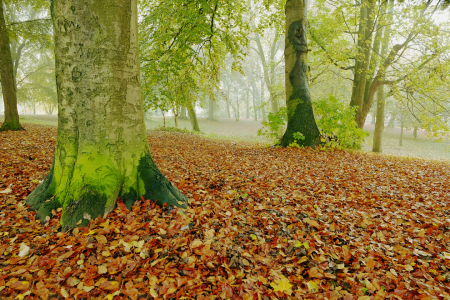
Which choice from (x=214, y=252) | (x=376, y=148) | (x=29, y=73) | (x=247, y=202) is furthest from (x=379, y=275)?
(x=29, y=73)

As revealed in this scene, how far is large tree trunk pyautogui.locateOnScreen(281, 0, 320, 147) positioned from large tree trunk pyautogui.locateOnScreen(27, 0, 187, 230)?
5.84 metres

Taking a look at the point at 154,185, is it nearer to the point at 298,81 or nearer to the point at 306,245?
the point at 306,245

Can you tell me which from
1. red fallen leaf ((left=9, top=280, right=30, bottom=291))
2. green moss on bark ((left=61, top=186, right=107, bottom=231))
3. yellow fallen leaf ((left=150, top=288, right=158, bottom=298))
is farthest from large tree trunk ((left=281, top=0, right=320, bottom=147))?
red fallen leaf ((left=9, top=280, right=30, bottom=291))

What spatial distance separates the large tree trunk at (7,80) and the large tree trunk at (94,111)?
836 cm

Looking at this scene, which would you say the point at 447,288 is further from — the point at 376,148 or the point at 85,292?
the point at 376,148

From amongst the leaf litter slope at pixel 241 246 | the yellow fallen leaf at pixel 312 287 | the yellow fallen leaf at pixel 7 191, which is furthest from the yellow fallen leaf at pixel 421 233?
the yellow fallen leaf at pixel 7 191

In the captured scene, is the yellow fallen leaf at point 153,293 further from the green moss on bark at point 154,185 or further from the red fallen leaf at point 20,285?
the green moss on bark at point 154,185

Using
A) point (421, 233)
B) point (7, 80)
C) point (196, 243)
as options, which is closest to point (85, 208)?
point (196, 243)

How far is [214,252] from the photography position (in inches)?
95.8

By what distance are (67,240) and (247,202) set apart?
2.33 metres

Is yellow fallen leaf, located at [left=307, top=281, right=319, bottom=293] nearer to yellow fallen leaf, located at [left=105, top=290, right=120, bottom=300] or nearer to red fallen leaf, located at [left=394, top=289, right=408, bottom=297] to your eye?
red fallen leaf, located at [left=394, top=289, right=408, bottom=297]

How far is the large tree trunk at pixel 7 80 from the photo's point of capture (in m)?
8.79

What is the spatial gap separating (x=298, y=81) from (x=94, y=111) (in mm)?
6808

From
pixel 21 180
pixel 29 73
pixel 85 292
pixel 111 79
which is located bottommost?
pixel 85 292
